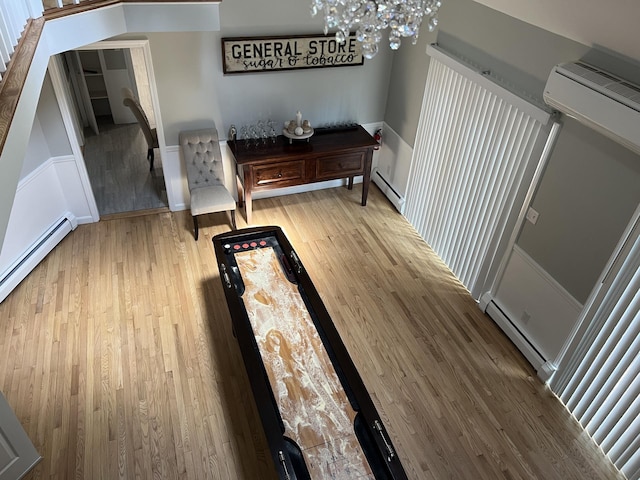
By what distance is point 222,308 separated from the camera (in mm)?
4375

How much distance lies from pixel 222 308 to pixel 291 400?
1536 millimetres

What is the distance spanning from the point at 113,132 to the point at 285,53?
359 cm

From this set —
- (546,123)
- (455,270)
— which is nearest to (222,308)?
(455,270)

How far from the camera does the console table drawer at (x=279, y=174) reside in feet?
16.8

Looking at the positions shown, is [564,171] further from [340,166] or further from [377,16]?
[340,166]

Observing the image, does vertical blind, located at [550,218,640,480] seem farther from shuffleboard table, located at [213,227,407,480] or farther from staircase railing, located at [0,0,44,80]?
staircase railing, located at [0,0,44,80]

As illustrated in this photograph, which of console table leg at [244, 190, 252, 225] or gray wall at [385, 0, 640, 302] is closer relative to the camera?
gray wall at [385, 0, 640, 302]

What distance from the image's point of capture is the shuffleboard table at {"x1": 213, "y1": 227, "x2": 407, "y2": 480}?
9.12 ft

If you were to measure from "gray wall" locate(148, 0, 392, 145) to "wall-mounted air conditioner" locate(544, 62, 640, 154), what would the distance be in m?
2.70

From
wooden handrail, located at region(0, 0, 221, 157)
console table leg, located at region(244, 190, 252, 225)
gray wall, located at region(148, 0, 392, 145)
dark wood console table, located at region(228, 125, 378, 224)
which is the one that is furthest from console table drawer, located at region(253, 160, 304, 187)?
wooden handrail, located at region(0, 0, 221, 157)

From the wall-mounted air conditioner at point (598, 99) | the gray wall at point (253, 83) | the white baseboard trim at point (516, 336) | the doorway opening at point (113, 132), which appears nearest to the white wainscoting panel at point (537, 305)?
the white baseboard trim at point (516, 336)

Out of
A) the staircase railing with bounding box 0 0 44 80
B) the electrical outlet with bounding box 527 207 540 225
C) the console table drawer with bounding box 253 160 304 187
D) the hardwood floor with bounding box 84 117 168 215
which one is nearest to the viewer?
the staircase railing with bounding box 0 0 44 80

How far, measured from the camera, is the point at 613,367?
3203mm

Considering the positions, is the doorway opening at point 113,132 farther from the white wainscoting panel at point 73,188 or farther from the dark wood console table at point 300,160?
the dark wood console table at point 300,160
